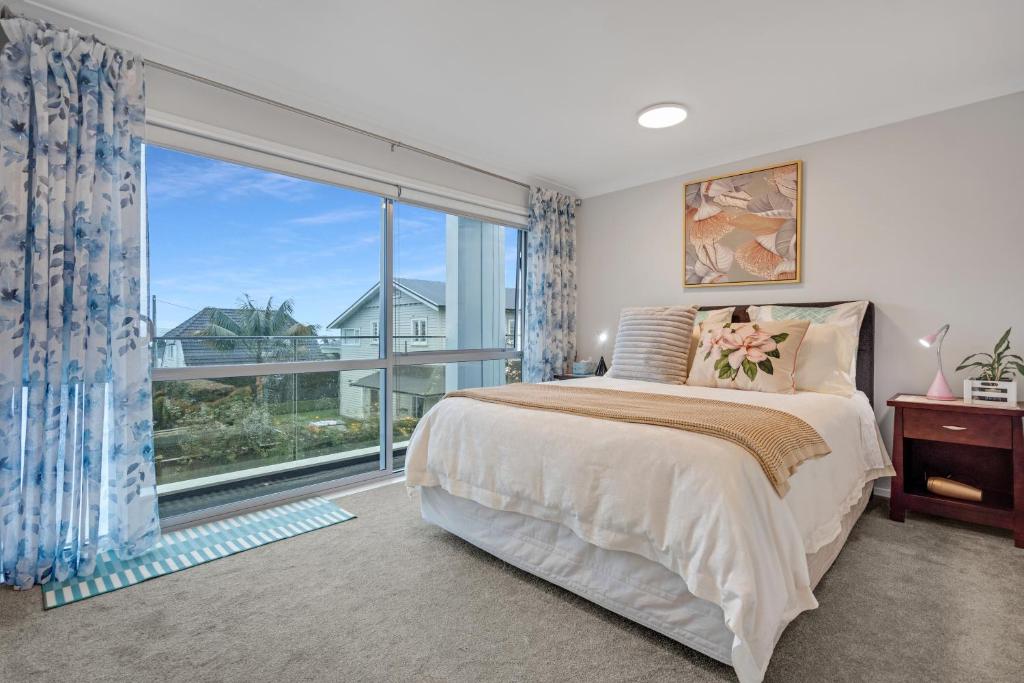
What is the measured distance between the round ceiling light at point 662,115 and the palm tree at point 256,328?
8.17 ft

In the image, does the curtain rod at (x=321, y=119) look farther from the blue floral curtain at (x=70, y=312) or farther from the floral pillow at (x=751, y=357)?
the floral pillow at (x=751, y=357)

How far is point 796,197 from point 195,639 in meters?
3.95

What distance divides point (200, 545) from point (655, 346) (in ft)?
8.95

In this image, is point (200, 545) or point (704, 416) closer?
point (704, 416)

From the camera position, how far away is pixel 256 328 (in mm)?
3045

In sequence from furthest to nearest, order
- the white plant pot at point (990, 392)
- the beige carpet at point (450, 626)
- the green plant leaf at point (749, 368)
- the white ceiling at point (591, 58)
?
the green plant leaf at point (749, 368), the white plant pot at point (990, 392), the white ceiling at point (591, 58), the beige carpet at point (450, 626)

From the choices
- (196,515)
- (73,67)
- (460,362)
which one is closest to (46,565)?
(196,515)

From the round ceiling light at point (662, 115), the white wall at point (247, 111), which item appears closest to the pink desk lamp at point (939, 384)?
the round ceiling light at point (662, 115)

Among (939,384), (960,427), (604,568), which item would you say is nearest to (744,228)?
(939,384)

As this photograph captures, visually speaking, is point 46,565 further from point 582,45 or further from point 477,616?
point 582,45

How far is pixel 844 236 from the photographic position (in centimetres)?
322

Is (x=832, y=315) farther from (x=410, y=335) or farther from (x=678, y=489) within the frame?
(x=410, y=335)

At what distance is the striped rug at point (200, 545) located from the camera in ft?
6.67

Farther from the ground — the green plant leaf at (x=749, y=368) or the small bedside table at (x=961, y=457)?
the green plant leaf at (x=749, y=368)
